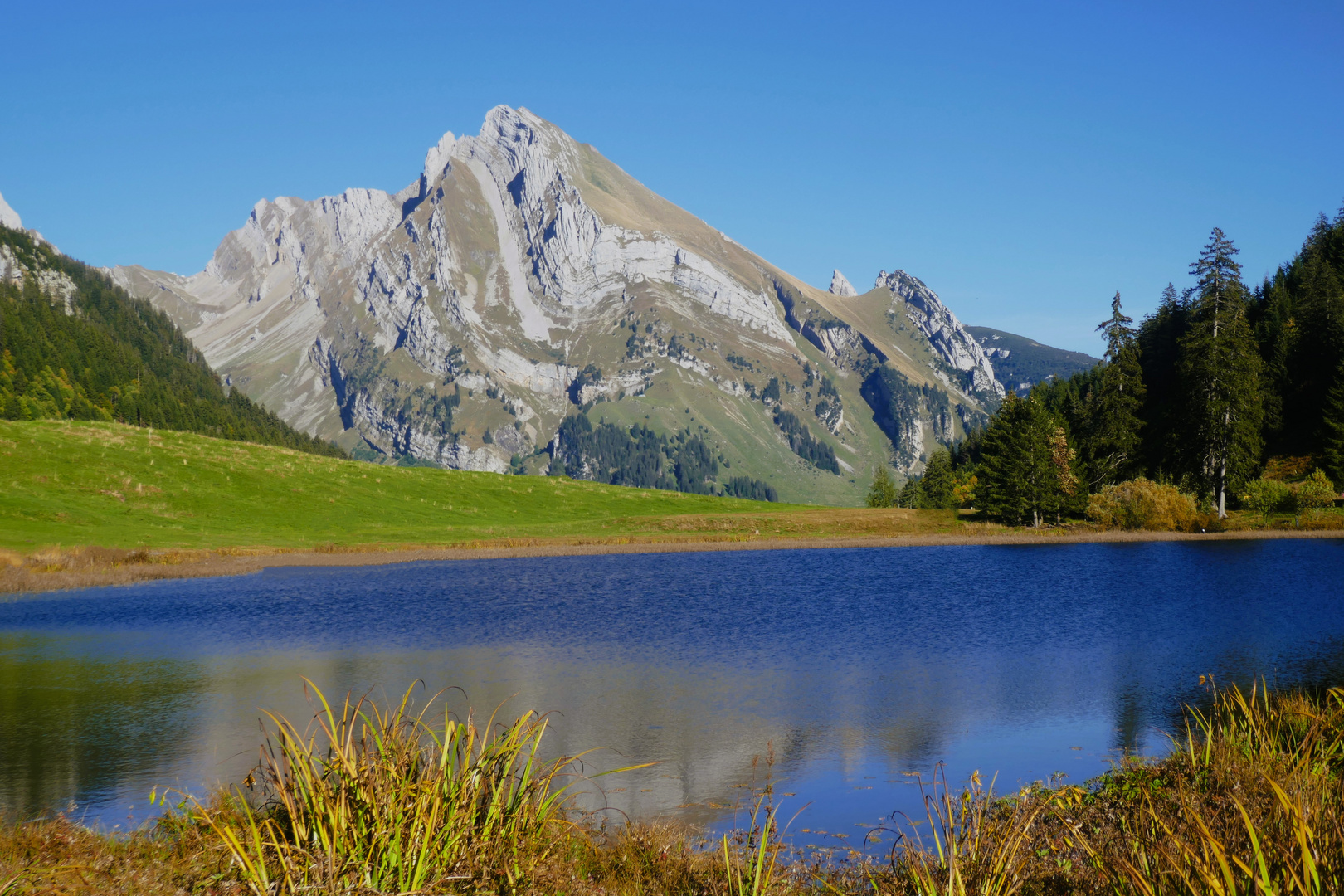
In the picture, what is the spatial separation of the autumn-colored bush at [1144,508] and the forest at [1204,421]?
7.0 inches

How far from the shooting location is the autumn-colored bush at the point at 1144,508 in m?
84.1

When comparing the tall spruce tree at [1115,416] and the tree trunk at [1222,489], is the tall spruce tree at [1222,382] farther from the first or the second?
the tall spruce tree at [1115,416]

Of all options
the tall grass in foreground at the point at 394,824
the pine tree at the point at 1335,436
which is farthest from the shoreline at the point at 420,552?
the tall grass in foreground at the point at 394,824

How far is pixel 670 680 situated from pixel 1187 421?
86.8m

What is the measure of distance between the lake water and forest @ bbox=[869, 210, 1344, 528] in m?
37.3

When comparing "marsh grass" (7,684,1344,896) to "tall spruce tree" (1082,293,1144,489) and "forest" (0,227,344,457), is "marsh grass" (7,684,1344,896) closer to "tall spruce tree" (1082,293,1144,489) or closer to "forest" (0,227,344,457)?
"tall spruce tree" (1082,293,1144,489)

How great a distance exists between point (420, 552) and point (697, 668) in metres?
47.2

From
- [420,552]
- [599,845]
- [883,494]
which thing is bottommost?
[420,552]

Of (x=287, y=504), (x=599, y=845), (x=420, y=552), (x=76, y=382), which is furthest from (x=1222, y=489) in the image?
(x=76, y=382)

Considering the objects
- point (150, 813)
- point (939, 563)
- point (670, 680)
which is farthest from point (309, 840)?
point (939, 563)

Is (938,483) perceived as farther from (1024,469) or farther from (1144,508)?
(1144,508)

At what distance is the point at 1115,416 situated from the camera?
10688cm

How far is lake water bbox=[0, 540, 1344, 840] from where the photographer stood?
53.3ft

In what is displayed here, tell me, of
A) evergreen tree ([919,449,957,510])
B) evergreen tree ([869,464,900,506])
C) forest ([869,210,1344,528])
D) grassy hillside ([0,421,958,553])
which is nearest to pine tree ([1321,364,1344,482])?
forest ([869,210,1344,528])
